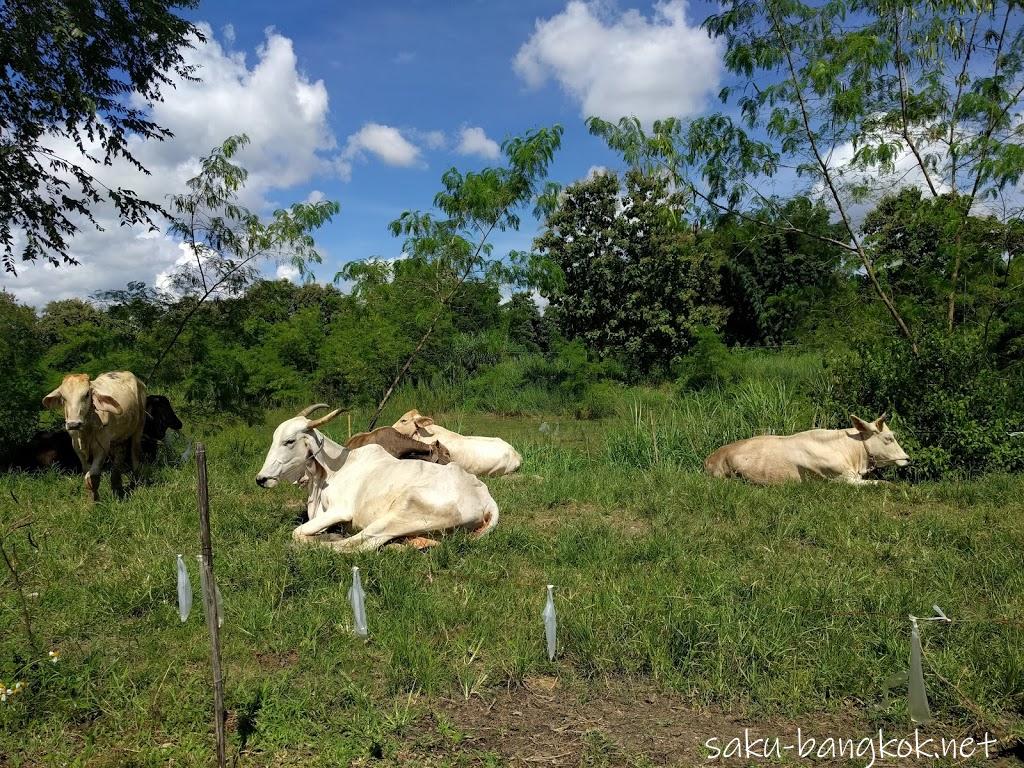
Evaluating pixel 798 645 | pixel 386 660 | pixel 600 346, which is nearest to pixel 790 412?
pixel 798 645

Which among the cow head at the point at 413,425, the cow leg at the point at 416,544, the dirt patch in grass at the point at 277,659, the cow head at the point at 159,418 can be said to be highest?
Answer: the cow head at the point at 159,418

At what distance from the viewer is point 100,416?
21.3ft

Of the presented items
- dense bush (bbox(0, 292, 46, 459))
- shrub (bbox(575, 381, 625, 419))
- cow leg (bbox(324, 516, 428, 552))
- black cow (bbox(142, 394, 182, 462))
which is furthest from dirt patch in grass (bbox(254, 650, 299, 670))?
shrub (bbox(575, 381, 625, 419))

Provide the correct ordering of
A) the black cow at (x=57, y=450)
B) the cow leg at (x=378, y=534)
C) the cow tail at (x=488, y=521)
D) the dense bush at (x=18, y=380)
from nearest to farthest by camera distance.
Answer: the cow leg at (x=378, y=534) < the cow tail at (x=488, y=521) < the black cow at (x=57, y=450) < the dense bush at (x=18, y=380)

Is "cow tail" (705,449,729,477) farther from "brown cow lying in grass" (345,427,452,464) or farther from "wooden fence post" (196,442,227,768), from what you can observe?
"wooden fence post" (196,442,227,768)

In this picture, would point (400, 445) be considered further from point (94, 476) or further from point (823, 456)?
point (823, 456)

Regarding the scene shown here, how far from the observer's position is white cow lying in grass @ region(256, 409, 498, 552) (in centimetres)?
508

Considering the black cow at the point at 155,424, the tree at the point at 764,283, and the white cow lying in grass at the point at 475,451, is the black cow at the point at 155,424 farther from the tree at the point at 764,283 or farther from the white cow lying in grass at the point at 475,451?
the tree at the point at 764,283

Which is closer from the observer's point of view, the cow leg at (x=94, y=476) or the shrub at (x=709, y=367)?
the cow leg at (x=94, y=476)

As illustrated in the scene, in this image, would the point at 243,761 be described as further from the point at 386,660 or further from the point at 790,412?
the point at 790,412

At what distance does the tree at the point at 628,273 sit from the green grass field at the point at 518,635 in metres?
14.6

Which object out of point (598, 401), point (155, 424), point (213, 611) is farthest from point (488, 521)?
point (598, 401)

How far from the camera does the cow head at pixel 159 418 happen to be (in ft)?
27.1

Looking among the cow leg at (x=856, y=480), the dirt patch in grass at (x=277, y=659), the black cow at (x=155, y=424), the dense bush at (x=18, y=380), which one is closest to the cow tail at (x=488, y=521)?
the dirt patch in grass at (x=277, y=659)
